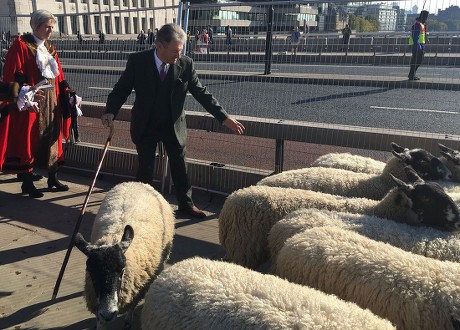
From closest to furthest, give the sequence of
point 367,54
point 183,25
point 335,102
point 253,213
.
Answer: point 253,213, point 367,54, point 183,25, point 335,102

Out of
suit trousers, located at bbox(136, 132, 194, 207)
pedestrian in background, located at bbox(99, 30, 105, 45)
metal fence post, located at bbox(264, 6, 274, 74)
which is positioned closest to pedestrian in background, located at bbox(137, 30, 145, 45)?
pedestrian in background, located at bbox(99, 30, 105, 45)

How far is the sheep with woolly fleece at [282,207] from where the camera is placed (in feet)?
13.4

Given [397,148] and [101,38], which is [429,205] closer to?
[397,148]

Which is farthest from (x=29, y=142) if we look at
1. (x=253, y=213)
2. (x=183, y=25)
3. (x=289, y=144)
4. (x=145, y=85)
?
(x=289, y=144)

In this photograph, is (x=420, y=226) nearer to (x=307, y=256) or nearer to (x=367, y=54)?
(x=307, y=256)

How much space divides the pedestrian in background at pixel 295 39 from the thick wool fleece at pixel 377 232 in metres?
3.07

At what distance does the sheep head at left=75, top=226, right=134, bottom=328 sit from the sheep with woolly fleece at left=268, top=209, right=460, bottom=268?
129 cm

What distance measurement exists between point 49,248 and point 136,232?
1613mm

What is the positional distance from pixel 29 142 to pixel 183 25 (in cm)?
272

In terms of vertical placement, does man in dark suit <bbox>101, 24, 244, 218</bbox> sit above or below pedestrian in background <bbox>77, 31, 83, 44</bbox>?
below

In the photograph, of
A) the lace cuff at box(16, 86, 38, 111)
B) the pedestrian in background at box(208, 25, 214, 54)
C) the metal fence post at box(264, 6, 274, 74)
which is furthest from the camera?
the pedestrian in background at box(208, 25, 214, 54)

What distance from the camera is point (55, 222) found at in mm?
5730

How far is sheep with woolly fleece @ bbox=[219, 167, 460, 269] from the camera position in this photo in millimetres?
→ 4094

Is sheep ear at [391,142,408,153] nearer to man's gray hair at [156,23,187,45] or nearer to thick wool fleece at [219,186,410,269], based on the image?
thick wool fleece at [219,186,410,269]
